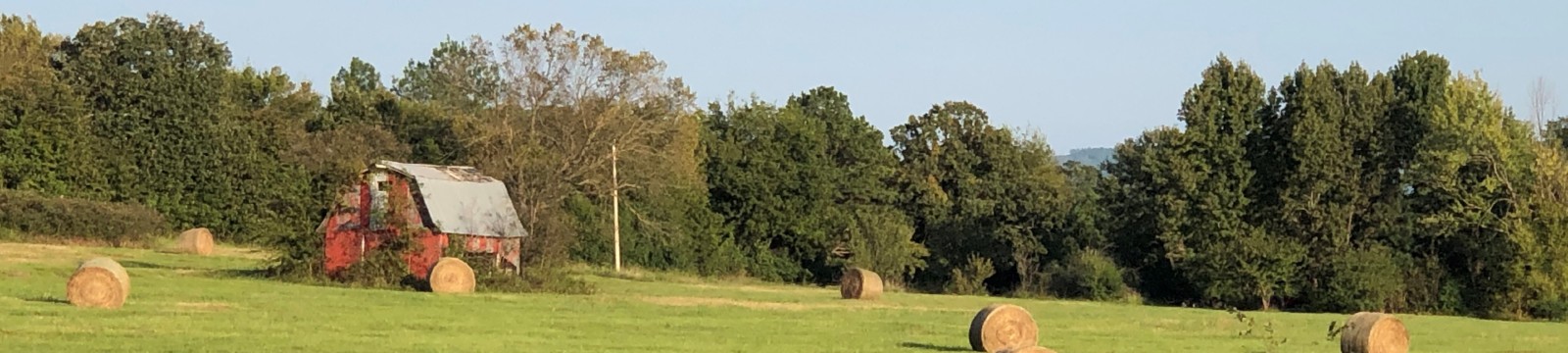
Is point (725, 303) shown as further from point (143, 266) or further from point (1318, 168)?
point (1318, 168)

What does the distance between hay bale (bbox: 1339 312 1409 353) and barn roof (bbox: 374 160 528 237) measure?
916 inches

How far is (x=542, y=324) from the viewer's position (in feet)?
88.9

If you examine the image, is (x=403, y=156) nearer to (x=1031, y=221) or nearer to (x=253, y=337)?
(x=1031, y=221)

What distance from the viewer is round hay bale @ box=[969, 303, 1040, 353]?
23.3 meters

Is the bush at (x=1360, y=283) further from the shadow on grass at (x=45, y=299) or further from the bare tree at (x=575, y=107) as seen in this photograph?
the shadow on grass at (x=45, y=299)

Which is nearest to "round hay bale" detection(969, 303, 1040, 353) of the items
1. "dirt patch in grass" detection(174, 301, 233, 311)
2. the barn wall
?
"dirt patch in grass" detection(174, 301, 233, 311)

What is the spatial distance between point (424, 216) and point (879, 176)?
3717cm

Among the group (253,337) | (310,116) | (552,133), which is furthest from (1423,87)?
(253,337)

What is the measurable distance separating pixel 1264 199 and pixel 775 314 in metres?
33.9

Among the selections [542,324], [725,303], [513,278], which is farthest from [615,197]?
[542,324]

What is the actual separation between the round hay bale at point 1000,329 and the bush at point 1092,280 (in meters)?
37.2

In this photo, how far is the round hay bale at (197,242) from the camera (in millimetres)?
53344

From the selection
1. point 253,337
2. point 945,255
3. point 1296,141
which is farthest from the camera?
point 945,255

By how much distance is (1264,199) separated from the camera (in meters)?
62.3
